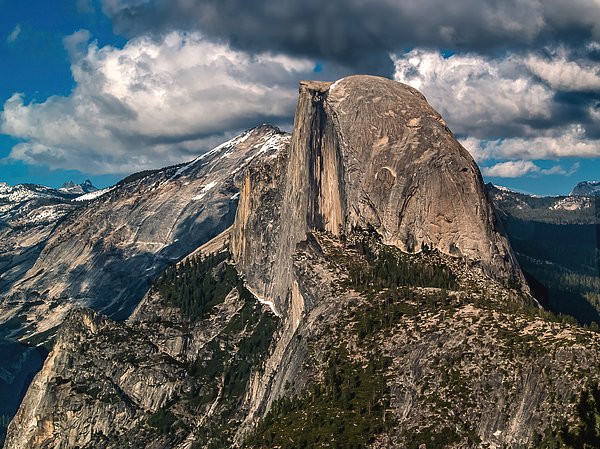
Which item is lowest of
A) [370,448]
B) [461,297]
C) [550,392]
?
[370,448]

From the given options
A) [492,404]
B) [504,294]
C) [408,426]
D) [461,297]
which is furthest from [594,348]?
[504,294]

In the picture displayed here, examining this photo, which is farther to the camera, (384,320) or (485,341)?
(384,320)

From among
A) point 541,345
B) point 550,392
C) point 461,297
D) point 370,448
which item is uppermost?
point 461,297

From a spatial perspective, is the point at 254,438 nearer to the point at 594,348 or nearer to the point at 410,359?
the point at 410,359

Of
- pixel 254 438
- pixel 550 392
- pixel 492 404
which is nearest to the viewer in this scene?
pixel 550 392

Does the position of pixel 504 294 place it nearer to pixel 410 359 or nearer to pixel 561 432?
pixel 410 359

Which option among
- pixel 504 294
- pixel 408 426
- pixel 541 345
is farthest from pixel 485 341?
pixel 504 294

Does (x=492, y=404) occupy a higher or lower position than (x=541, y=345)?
lower

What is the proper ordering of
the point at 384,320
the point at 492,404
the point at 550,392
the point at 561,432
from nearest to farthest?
1. the point at 561,432
2. the point at 550,392
3. the point at 492,404
4. the point at 384,320

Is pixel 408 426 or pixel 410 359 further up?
pixel 410 359
